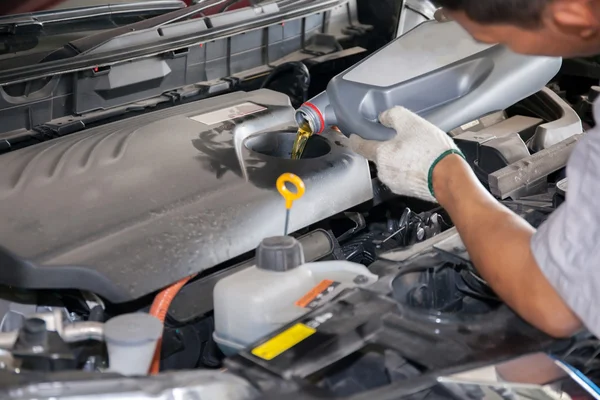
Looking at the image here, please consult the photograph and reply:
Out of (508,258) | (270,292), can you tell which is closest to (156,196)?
(270,292)

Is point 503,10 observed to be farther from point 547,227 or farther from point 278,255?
point 278,255

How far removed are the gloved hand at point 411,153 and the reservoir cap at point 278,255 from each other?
0.30 m

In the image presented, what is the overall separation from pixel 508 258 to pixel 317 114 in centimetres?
61

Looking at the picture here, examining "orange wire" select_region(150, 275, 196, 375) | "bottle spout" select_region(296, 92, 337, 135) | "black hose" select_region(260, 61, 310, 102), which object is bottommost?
"orange wire" select_region(150, 275, 196, 375)

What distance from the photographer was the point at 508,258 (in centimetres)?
110

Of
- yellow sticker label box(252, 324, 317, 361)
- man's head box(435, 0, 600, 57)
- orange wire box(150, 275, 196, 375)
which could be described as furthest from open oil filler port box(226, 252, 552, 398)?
man's head box(435, 0, 600, 57)

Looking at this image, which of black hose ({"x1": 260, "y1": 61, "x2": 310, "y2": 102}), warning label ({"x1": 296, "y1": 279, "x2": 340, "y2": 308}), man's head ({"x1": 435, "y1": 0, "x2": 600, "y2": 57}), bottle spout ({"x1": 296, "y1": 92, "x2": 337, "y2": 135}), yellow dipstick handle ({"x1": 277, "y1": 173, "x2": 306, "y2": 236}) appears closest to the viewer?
man's head ({"x1": 435, "y1": 0, "x2": 600, "y2": 57})

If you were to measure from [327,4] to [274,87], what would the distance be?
0.28 meters

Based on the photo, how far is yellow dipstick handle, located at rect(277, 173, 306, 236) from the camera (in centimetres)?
135

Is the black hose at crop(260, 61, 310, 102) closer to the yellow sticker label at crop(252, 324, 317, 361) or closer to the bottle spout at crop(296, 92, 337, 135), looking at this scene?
the bottle spout at crop(296, 92, 337, 135)

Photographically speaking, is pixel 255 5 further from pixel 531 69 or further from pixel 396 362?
pixel 396 362

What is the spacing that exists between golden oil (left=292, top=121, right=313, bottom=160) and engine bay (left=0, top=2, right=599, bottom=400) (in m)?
0.03

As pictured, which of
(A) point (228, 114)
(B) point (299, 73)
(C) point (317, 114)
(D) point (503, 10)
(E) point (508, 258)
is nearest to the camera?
(D) point (503, 10)

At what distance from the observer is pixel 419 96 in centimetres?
164
